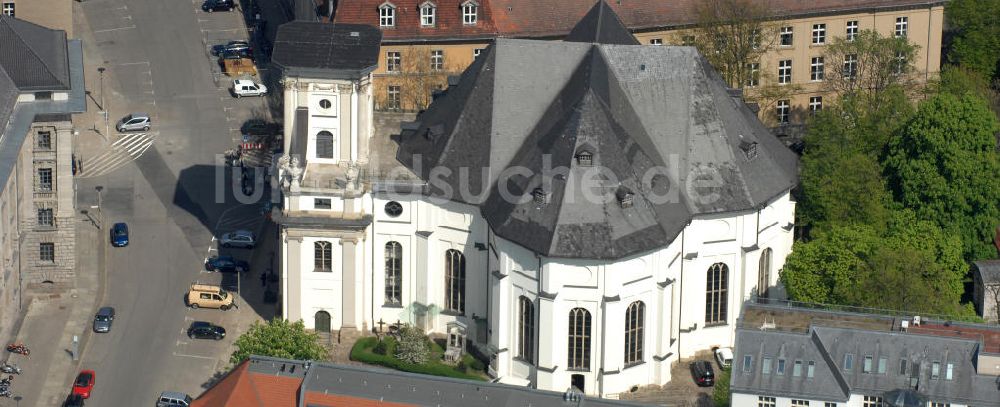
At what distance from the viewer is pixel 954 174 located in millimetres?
189500

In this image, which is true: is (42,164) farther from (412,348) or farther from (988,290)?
(988,290)

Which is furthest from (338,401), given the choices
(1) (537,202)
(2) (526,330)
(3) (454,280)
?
(3) (454,280)

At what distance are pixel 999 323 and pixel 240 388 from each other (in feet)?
178

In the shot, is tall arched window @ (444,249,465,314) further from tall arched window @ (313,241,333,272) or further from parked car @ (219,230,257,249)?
parked car @ (219,230,257,249)

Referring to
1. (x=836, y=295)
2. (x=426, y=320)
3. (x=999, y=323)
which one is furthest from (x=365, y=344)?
(x=999, y=323)

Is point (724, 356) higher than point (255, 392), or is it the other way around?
point (724, 356)

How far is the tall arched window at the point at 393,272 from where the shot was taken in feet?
596

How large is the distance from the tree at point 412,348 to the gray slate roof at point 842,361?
24.8 metres

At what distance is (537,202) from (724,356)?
1797cm

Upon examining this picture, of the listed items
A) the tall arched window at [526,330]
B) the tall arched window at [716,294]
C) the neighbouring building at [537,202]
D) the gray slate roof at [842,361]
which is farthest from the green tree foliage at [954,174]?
the tall arched window at [526,330]

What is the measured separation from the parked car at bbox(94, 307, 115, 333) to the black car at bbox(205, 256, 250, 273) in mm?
9882

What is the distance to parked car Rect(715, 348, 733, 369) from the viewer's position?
583 ft

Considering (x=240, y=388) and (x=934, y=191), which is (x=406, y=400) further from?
(x=934, y=191)

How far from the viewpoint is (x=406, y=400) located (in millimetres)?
159375
